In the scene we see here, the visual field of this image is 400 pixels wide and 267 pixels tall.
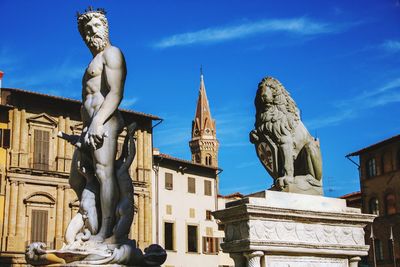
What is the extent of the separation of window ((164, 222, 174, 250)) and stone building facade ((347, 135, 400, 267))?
601 inches

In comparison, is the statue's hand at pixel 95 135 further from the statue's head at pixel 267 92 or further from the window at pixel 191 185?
the window at pixel 191 185

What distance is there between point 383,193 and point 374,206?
1627 mm

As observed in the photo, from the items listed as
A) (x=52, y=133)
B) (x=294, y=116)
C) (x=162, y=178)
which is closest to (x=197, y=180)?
(x=162, y=178)

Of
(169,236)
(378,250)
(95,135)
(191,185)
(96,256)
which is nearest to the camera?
(96,256)

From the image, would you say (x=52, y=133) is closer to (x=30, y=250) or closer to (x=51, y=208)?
(x=51, y=208)

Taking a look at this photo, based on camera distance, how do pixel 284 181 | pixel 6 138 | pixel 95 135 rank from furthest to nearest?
pixel 6 138 < pixel 284 181 < pixel 95 135

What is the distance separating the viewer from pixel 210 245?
43406 mm

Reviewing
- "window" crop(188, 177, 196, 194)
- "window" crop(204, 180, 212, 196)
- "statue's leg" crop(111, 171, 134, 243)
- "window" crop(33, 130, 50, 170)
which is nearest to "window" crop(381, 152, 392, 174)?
"window" crop(204, 180, 212, 196)

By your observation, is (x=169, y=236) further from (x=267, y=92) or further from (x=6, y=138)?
(x=267, y=92)

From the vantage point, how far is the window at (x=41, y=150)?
35375mm

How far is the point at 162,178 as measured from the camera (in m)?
41.1

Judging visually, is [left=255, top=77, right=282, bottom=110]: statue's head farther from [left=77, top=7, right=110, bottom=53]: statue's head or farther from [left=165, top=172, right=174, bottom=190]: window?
[left=165, top=172, right=174, bottom=190]: window

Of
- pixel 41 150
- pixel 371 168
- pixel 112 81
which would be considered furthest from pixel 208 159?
pixel 112 81

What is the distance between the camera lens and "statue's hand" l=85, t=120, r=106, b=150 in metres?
7.15
